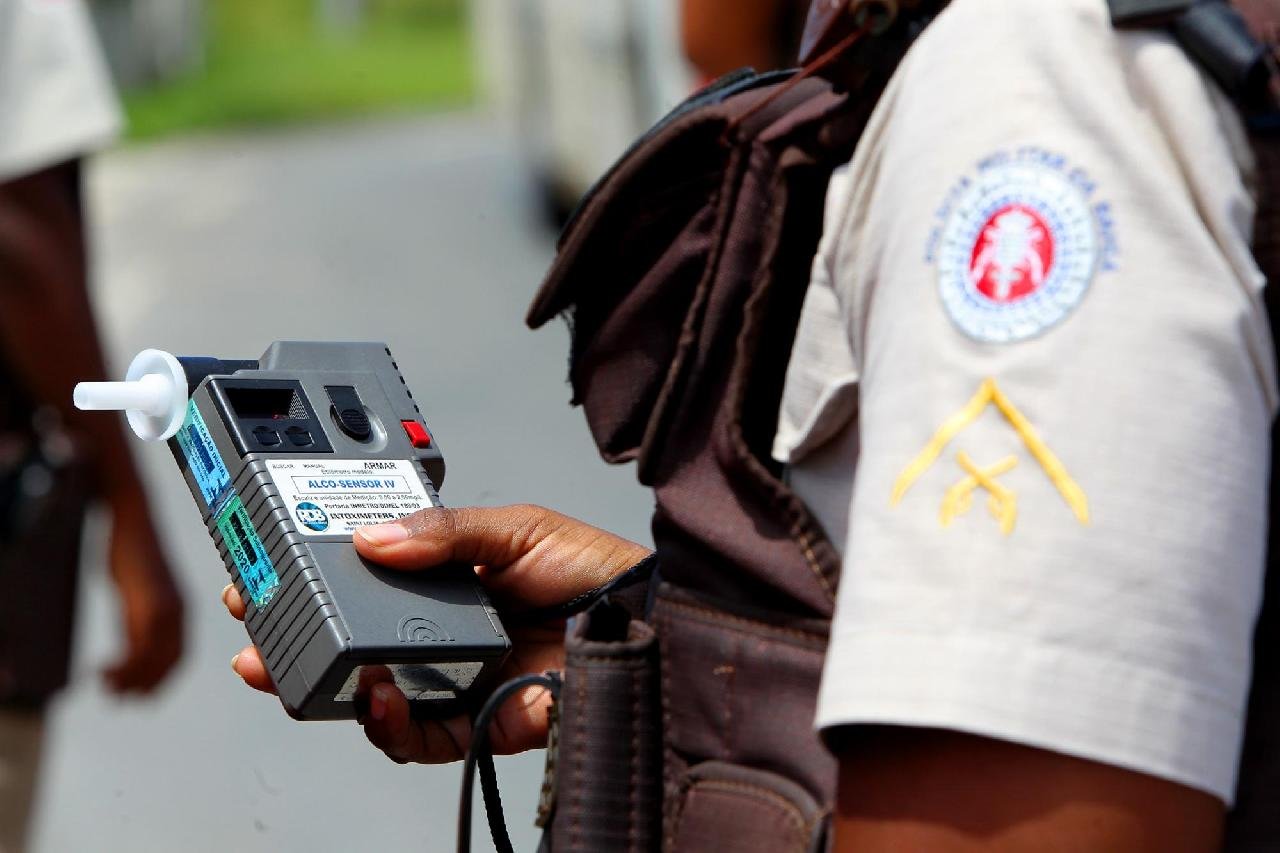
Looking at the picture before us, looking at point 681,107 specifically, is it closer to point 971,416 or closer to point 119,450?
point 971,416

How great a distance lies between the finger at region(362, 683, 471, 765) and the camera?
122cm

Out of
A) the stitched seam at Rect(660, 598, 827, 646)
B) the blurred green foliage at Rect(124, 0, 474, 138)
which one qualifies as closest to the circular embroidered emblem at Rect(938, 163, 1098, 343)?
the stitched seam at Rect(660, 598, 827, 646)

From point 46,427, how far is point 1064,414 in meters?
2.11

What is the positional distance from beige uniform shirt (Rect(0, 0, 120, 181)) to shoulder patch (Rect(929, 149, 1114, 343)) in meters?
2.06

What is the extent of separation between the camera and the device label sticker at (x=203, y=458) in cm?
129

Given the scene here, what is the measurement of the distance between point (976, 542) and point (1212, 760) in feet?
0.48

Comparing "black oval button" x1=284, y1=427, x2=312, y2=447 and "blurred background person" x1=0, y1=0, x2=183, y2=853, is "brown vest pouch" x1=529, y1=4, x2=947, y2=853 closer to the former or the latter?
"black oval button" x1=284, y1=427, x2=312, y2=447

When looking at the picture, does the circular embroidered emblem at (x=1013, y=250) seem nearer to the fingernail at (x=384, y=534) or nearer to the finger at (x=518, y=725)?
the fingernail at (x=384, y=534)

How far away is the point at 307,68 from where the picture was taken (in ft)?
58.3

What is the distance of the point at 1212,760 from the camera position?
86 centimetres

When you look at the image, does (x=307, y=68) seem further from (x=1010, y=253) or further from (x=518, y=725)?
(x=1010, y=253)

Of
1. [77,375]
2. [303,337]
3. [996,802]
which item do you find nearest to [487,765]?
[996,802]

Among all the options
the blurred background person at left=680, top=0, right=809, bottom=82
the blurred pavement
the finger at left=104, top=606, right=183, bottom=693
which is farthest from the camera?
the blurred pavement

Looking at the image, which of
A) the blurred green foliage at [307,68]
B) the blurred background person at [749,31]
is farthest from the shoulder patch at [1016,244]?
the blurred green foliage at [307,68]
